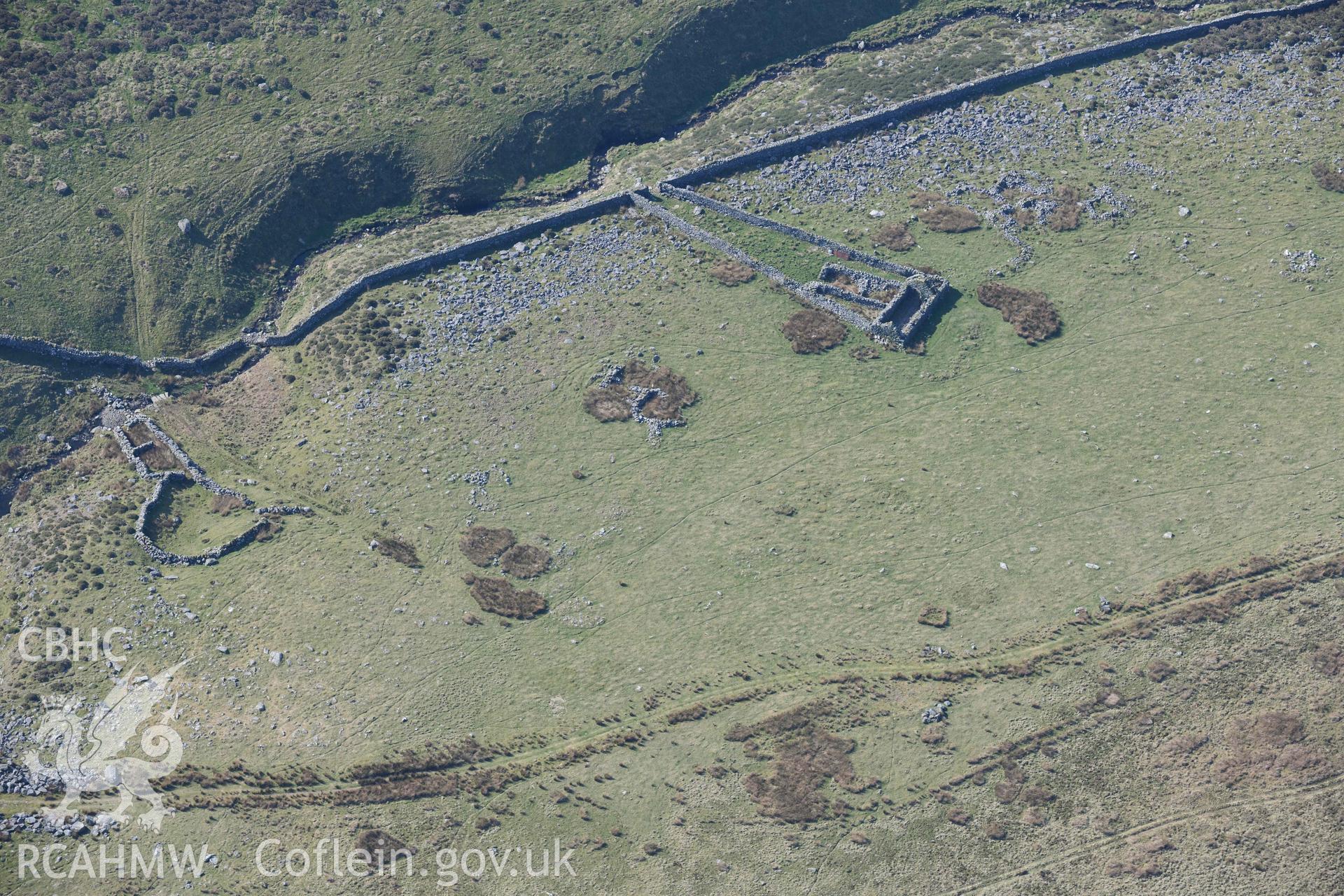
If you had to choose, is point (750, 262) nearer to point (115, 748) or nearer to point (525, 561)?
point (525, 561)

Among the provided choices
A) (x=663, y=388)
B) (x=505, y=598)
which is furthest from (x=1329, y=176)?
(x=505, y=598)

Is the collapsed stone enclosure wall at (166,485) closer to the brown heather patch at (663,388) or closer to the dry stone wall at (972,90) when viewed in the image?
the brown heather patch at (663,388)

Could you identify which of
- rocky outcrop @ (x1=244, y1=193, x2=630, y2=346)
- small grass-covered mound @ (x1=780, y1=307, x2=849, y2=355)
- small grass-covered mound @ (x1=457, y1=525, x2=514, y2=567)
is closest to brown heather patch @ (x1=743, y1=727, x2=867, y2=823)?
small grass-covered mound @ (x1=457, y1=525, x2=514, y2=567)

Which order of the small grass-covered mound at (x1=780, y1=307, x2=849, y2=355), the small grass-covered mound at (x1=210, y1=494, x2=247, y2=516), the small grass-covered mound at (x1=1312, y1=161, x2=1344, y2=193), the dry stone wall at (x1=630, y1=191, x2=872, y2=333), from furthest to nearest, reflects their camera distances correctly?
the small grass-covered mound at (x1=1312, y1=161, x2=1344, y2=193) < the dry stone wall at (x1=630, y1=191, x2=872, y2=333) < the small grass-covered mound at (x1=780, y1=307, x2=849, y2=355) < the small grass-covered mound at (x1=210, y1=494, x2=247, y2=516)

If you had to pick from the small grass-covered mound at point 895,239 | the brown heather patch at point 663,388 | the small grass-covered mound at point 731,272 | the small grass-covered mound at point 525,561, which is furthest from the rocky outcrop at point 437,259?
the small grass-covered mound at point 525,561

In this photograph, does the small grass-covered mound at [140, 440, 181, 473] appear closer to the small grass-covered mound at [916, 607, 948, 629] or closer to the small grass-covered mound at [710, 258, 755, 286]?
the small grass-covered mound at [710, 258, 755, 286]

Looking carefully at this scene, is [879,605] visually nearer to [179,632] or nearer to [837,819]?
[837,819]
